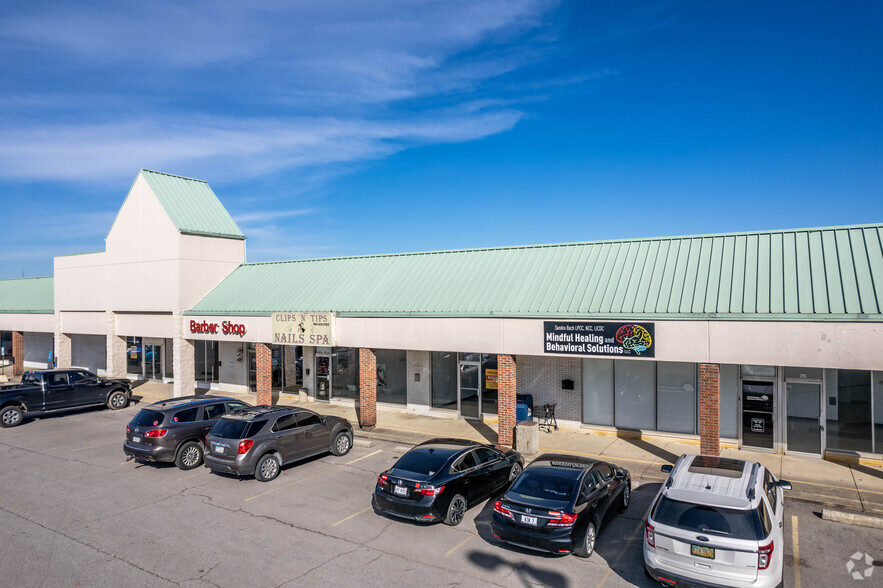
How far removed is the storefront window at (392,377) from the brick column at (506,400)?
6.64 meters

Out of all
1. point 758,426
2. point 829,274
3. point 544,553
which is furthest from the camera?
point 758,426

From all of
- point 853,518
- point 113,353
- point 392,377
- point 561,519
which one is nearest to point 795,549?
point 853,518

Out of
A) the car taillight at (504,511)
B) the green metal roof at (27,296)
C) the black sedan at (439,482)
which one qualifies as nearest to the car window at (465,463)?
the black sedan at (439,482)

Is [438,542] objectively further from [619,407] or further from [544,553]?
[619,407]

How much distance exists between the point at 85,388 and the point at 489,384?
54.9 feet

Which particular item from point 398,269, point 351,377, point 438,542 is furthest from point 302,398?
point 438,542

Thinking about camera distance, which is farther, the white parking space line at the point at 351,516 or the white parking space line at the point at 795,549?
the white parking space line at the point at 351,516

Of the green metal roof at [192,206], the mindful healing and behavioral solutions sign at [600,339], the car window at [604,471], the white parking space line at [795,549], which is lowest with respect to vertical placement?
the white parking space line at [795,549]

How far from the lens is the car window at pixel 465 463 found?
12078mm

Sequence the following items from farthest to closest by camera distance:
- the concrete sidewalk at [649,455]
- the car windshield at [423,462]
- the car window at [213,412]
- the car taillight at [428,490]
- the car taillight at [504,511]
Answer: the car window at [213,412]
the concrete sidewalk at [649,455]
the car windshield at [423,462]
the car taillight at [428,490]
the car taillight at [504,511]

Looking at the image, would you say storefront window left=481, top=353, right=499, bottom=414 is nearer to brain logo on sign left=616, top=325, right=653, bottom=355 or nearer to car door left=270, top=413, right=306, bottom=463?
brain logo on sign left=616, top=325, right=653, bottom=355

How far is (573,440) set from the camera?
1859cm

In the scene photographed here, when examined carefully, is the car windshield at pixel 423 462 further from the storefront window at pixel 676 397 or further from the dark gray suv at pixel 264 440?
the storefront window at pixel 676 397

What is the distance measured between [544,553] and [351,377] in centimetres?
1635
